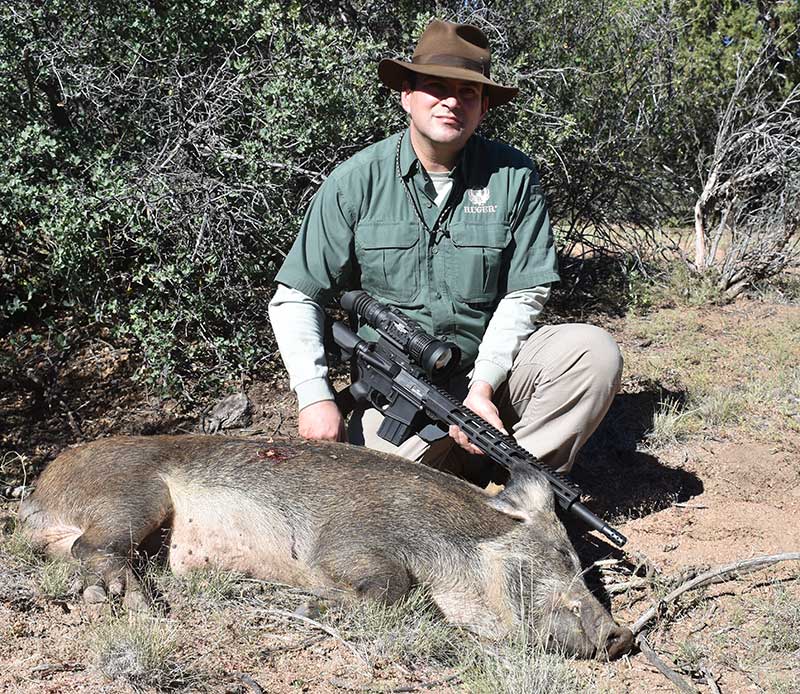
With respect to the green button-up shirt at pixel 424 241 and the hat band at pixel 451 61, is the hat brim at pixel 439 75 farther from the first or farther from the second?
the green button-up shirt at pixel 424 241

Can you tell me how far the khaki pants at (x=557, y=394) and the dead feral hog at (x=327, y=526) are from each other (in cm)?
75

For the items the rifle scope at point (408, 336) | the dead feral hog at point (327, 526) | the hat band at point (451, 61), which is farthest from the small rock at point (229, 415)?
the hat band at point (451, 61)

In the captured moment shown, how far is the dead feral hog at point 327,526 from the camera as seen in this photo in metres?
3.53

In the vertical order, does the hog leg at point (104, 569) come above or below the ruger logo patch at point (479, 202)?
below

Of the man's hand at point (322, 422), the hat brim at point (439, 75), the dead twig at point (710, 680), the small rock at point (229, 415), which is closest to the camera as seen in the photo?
the dead twig at point (710, 680)

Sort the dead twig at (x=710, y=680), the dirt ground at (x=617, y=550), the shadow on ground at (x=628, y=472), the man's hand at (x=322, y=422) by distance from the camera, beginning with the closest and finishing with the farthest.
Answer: the dirt ground at (x=617, y=550) < the dead twig at (x=710, y=680) < the man's hand at (x=322, y=422) < the shadow on ground at (x=628, y=472)

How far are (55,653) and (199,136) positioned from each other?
12.6 ft

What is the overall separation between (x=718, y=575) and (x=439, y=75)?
8.43ft

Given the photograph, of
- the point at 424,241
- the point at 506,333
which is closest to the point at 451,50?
the point at 424,241

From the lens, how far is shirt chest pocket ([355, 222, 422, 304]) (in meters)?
4.67

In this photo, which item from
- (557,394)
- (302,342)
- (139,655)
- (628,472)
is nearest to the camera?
(139,655)

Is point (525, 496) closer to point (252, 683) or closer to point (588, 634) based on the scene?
point (588, 634)

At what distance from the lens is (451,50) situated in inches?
177

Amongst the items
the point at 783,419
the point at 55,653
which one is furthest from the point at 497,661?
the point at 783,419
